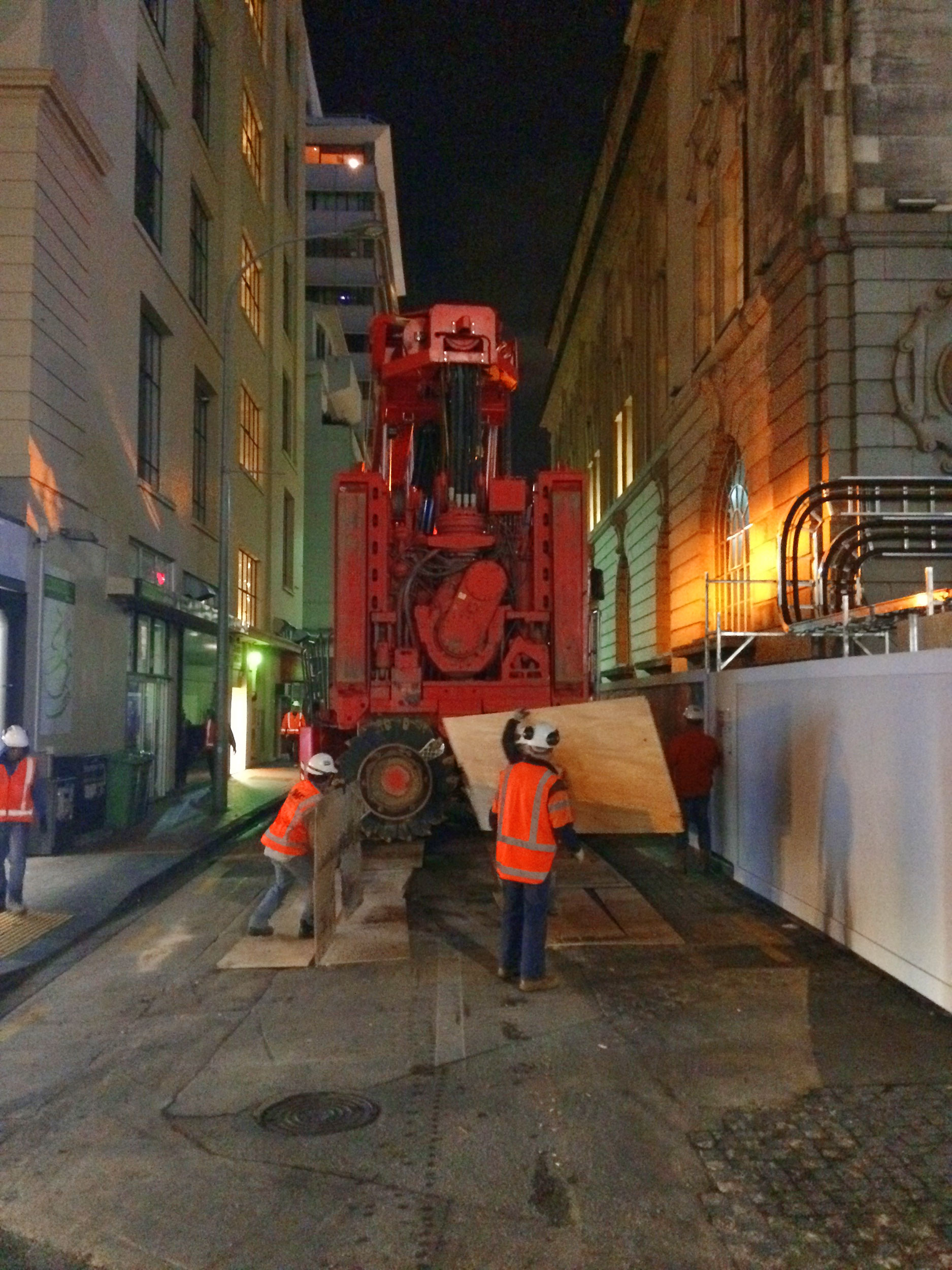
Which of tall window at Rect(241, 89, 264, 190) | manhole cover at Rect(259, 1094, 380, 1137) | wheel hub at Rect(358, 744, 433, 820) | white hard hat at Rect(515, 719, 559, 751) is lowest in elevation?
manhole cover at Rect(259, 1094, 380, 1137)

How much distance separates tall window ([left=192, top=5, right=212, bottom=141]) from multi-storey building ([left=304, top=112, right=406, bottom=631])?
1824cm

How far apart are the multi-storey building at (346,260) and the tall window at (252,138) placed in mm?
13101

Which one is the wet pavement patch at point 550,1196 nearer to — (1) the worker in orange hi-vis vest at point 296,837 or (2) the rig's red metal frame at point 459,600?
(1) the worker in orange hi-vis vest at point 296,837

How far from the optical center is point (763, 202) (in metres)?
17.0

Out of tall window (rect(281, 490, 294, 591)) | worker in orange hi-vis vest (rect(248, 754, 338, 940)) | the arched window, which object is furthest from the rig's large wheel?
tall window (rect(281, 490, 294, 591))

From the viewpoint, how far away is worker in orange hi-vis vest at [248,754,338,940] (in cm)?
770

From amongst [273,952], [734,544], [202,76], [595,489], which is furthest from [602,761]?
[595,489]

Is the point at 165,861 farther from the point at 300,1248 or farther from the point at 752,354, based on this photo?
the point at 752,354

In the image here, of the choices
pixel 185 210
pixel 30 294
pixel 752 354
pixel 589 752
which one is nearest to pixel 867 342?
pixel 752 354

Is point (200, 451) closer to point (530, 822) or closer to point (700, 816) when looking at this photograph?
point (700, 816)

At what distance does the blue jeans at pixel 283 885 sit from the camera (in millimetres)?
7828

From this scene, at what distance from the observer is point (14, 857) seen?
8.78 m

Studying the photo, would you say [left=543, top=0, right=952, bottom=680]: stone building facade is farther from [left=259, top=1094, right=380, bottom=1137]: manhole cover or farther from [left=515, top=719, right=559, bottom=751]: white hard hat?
[left=259, top=1094, right=380, bottom=1137]: manhole cover

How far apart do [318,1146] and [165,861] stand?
7567mm
